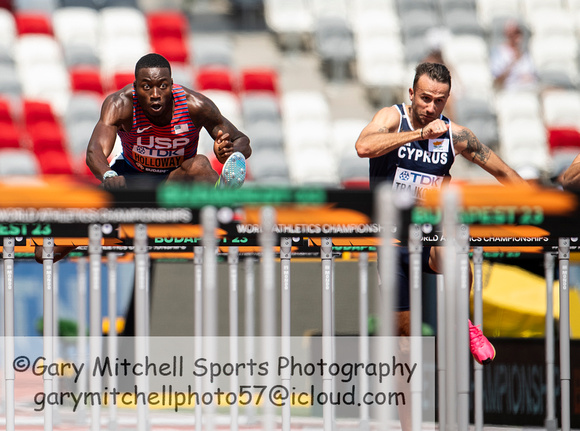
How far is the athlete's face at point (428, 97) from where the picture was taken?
15.7 ft

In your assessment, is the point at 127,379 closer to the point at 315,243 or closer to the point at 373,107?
the point at 315,243

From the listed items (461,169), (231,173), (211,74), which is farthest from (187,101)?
(211,74)

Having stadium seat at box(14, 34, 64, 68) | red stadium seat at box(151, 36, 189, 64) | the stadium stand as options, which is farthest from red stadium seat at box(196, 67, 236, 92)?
stadium seat at box(14, 34, 64, 68)

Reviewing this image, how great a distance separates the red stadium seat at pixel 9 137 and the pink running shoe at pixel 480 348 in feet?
27.5

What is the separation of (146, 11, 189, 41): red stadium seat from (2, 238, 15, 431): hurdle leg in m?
10.2

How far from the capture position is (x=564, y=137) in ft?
39.0

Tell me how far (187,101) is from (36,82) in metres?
8.40

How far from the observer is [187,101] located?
5.23 m

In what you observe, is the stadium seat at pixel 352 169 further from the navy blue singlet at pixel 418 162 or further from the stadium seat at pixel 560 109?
the navy blue singlet at pixel 418 162

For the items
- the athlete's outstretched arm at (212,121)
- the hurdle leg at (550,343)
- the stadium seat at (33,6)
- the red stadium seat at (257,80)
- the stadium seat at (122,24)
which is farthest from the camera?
the stadium seat at (33,6)

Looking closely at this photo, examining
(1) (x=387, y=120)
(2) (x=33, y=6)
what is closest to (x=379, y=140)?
(1) (x=387, y=120)

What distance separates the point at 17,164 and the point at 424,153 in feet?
24.3

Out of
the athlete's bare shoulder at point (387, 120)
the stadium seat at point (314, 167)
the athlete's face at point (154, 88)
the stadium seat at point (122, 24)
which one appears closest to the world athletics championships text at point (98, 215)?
the athlete's face at point (154, 88)

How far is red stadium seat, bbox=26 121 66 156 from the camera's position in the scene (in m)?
11.9
